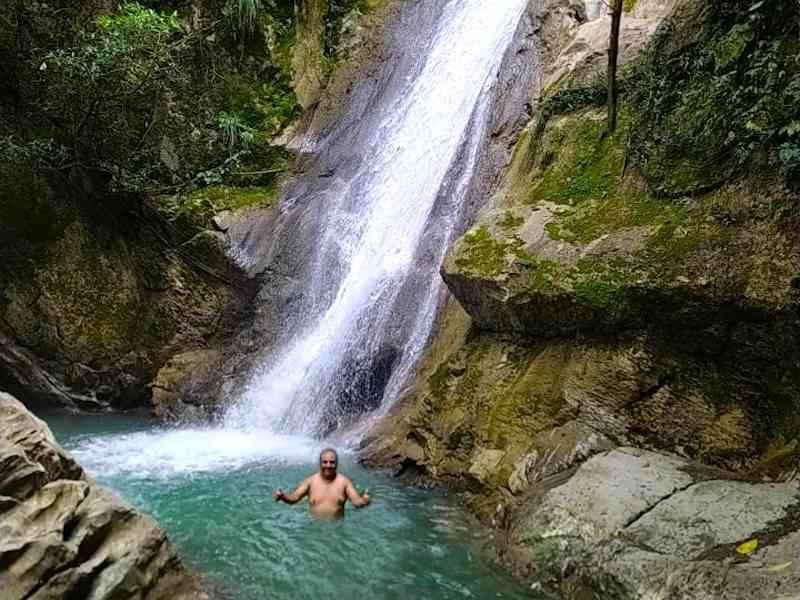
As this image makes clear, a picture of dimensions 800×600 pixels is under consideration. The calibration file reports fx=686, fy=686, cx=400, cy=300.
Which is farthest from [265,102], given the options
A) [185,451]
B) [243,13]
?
[185,451]

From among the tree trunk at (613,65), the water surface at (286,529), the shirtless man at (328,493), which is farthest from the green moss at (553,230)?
the shirtless man at (328,493)

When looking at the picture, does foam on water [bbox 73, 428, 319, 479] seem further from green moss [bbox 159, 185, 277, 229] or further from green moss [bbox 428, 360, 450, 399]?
green moss [bbox 159, 185, 277, 229]

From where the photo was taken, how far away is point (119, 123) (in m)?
13.8

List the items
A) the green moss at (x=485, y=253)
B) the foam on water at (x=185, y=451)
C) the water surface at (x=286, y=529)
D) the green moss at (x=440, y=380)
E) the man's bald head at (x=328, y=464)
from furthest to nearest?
the foam on water at (x=185, y=451)
the green moss at (x=440, y=380)
the green moss at (x=485, y=253)
the man's bald head at (x=328, y=464)
the water surface at (x=286, y=529)

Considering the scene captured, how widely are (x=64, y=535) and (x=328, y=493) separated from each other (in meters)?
2.67

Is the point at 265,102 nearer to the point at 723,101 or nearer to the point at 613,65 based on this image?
the point at 613,65

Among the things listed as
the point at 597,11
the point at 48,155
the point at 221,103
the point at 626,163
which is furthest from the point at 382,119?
the point at 626,163

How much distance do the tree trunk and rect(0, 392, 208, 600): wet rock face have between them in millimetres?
6972

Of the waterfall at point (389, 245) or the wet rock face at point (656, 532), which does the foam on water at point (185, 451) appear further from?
the wet rock face at point (656, 532)

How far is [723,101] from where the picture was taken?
6.95 metres

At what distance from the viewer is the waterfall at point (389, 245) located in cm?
1071

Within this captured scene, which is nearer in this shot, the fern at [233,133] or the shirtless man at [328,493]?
the shirtless man at [328,493]

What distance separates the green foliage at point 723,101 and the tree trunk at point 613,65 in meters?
0.28

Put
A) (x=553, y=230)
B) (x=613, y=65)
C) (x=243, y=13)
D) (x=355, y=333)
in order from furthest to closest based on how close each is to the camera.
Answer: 1. (x=243, y=13)
2. (x=355, y=333)
3. (x=613, y=65)
4. (x=553, y=230)
